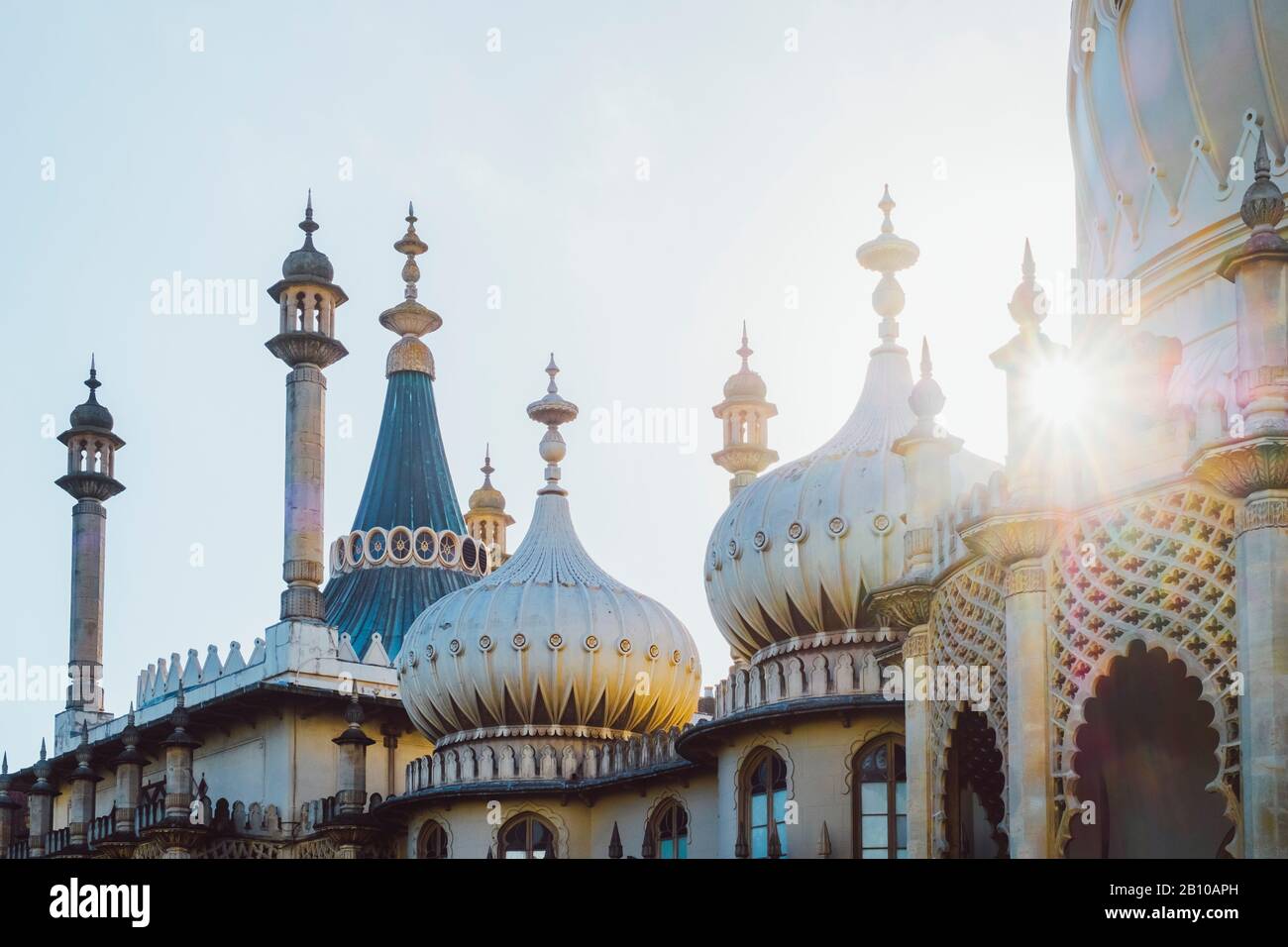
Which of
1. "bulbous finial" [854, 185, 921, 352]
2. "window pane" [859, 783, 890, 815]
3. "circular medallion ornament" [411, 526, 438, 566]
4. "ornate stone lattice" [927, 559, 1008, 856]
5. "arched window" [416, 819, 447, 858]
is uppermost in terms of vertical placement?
"bulbous finial" [854, 185, 921, 352]

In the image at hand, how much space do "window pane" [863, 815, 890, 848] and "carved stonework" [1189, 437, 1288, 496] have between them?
36.0ft

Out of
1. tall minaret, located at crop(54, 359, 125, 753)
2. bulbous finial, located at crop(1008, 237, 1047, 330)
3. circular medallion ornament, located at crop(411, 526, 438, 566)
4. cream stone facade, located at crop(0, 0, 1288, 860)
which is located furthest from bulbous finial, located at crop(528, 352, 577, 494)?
bulbous finial, located at crop(1008, 237, 1047, 330)

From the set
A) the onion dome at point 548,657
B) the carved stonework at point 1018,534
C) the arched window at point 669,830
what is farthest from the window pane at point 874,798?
the carved stonework at point 1018,534

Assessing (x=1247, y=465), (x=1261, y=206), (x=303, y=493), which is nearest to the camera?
(x=1247, y=465)

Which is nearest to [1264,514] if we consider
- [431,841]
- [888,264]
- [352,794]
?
[888,264]

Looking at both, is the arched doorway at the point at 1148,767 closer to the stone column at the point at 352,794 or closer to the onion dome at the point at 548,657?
the onion dome at the point at 548,657

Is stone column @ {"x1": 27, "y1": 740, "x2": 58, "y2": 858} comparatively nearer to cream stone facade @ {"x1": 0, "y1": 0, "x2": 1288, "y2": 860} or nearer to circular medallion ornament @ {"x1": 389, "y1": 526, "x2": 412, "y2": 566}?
cream stone facade @ {"x1": 0, "y1": 0, "x2": 1288, "y2": 860}

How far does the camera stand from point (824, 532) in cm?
2664

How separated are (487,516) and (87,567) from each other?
33.0ft

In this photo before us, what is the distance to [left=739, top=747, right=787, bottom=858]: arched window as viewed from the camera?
84.5 ft

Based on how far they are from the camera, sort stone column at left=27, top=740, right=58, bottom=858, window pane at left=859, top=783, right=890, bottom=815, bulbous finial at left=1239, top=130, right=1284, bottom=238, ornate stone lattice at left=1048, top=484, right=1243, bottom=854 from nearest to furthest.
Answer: ornate stone lattice at left=1048, top=484, right=1243, bottom=854
bulbous finial at left=1239, top=130, right=1284, bottom=238
window pane at left=859, top=783, right=890, bottom=815
stone column at left=27, top=740, right=58, bottom=858

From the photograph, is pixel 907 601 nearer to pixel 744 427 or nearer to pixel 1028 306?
pixel 1028 306
